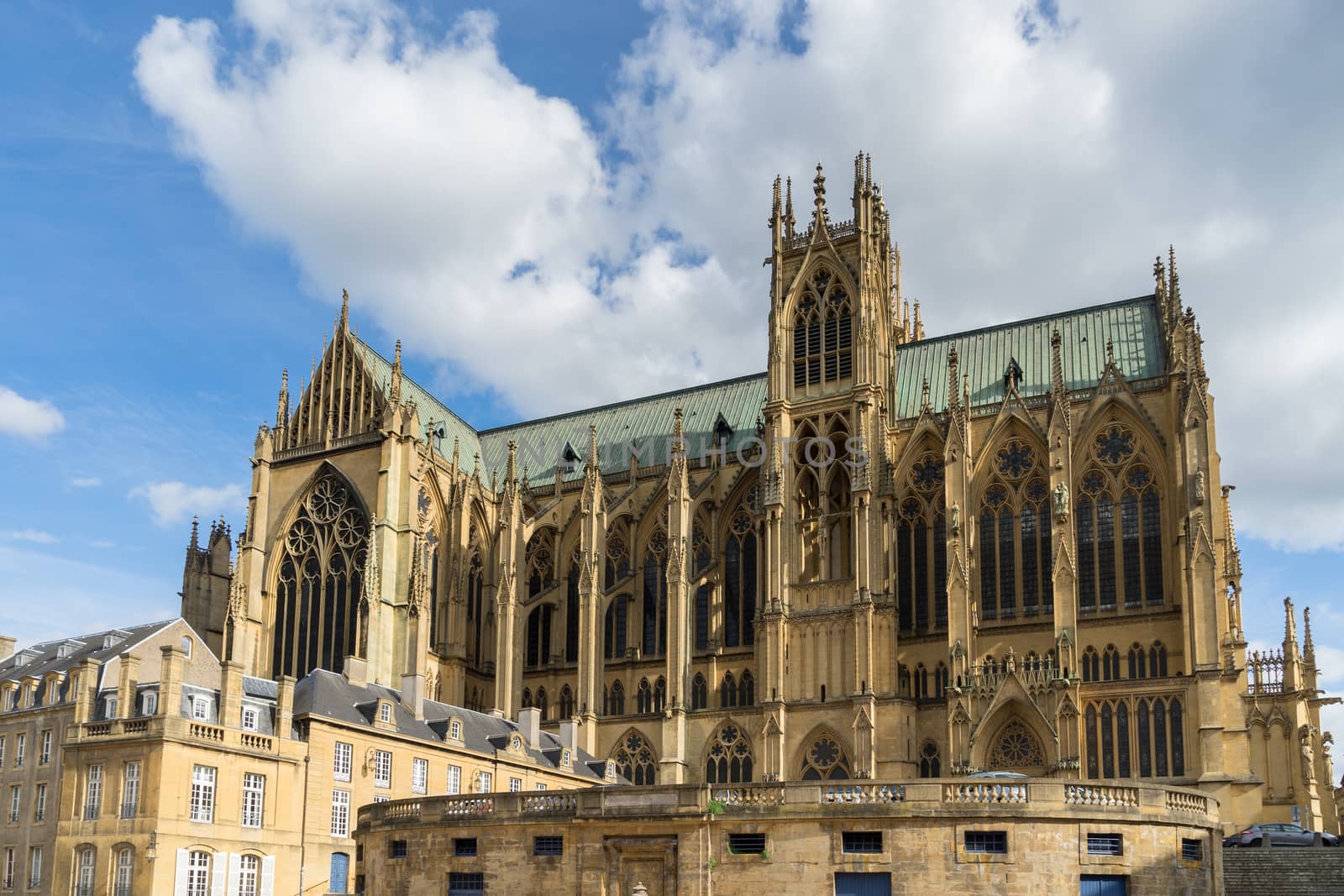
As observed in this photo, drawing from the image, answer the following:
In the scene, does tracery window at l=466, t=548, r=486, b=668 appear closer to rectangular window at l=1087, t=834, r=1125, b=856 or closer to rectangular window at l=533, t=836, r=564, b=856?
rectangular window at l=533, t=836, r=564, b=856

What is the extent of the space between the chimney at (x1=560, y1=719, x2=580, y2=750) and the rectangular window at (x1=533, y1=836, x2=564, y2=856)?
28.4 m

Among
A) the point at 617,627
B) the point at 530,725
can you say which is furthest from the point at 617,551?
the point at 530,725

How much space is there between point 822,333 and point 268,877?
34.6m

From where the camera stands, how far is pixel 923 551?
210ft

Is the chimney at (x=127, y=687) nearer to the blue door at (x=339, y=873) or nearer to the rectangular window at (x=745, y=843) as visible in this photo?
the blue door at (x=339, y=873)

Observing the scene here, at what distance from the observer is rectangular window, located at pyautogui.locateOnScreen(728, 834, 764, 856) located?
1310 inches

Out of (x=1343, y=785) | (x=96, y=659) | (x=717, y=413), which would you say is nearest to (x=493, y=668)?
(x=717, y=413)

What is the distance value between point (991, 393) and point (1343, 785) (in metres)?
36.4

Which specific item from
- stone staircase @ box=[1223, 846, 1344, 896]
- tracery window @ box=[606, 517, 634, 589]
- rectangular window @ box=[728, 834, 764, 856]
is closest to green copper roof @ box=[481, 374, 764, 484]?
tracery window @ box=[606, 517, 634, 589]

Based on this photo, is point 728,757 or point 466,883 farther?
point 728,757

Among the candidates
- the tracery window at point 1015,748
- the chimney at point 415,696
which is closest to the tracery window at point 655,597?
the chimney at point 415,696

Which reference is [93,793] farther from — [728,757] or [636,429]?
[636,429]

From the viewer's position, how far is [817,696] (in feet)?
202

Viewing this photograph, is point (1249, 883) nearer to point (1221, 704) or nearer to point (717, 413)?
point (1221, 704)
